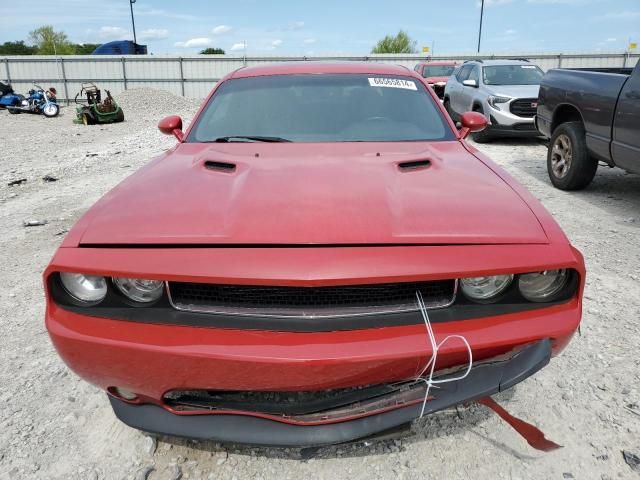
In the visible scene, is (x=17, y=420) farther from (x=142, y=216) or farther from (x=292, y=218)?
(x=292, y=218)

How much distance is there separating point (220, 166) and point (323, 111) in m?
0.90

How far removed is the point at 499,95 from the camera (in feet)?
31.6

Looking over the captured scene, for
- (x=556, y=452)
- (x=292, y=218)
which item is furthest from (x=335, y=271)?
(x=556, y=452)

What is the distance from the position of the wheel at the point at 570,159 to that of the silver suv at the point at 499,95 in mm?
2902

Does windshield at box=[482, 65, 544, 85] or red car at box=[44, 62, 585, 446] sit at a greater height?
windshield at box=[482, 65, 544, 85]

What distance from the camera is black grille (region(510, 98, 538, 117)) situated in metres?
9.46

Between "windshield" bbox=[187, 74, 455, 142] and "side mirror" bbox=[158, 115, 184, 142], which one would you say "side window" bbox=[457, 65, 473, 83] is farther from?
"side mirror" bbox=[158, 115, 184, 142]

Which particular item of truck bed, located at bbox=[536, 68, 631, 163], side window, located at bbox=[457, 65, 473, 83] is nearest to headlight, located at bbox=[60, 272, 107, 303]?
truck bed, located at bbox=[536, 68, 631, 163]

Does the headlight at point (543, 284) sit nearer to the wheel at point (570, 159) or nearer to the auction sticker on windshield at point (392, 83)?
the auction sticker on windshield at point (392, 83)

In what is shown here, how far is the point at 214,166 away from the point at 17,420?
147cm

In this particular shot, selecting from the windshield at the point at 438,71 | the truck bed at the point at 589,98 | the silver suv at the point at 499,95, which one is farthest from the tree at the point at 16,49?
the truck bed at the point at 589,98

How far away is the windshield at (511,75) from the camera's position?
10.5 metres

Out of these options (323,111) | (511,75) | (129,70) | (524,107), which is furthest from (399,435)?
(129,70)

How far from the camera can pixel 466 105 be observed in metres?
10.9
